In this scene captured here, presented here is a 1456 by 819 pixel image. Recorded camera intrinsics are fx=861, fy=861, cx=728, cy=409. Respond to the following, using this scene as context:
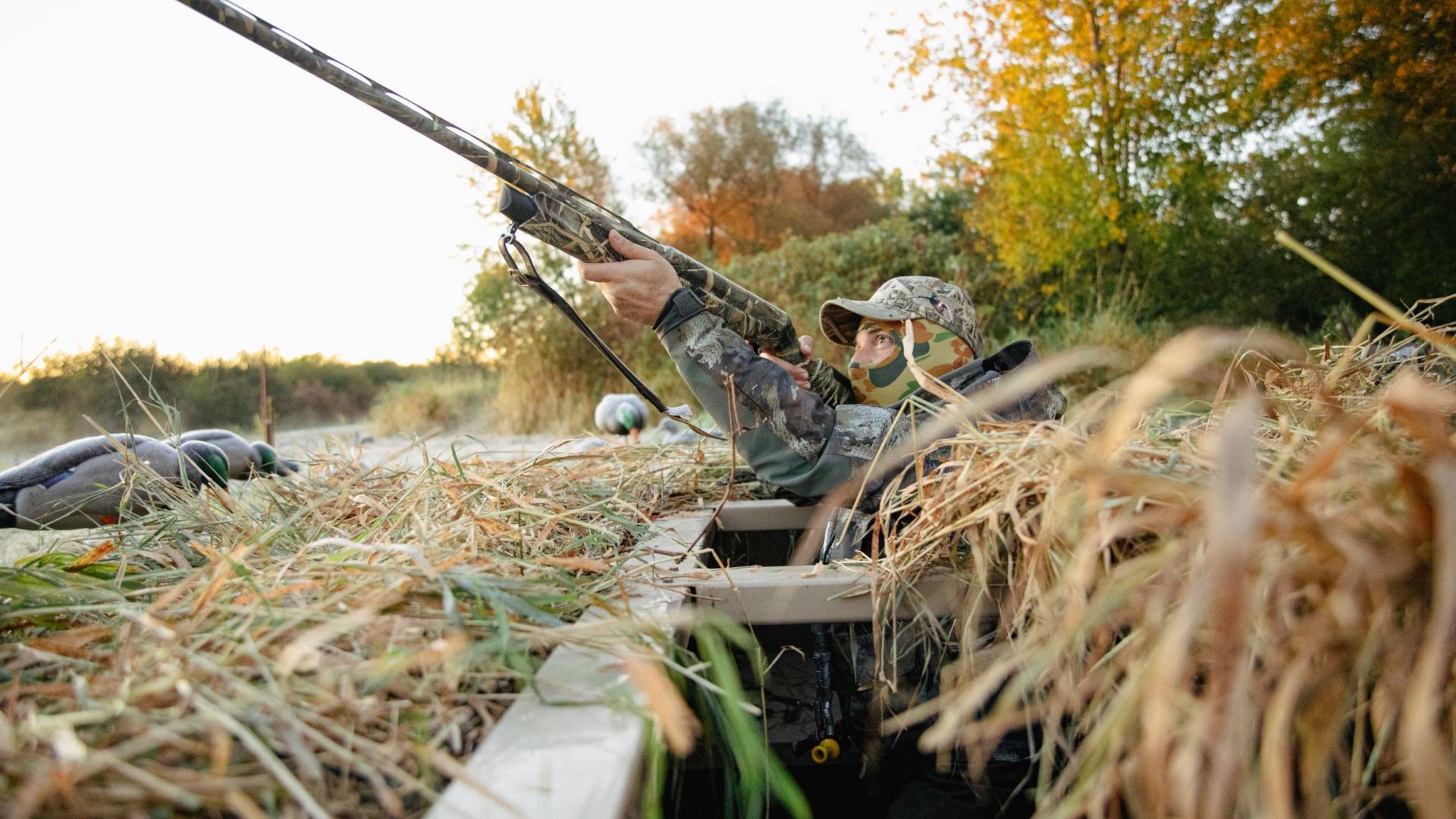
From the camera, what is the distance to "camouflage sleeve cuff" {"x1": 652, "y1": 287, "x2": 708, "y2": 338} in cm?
244

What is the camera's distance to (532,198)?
2459 millimetres

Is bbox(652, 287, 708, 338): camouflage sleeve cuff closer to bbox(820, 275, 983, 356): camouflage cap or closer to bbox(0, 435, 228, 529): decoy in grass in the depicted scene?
bbox(820, 275, 983, 356): camouflage cap

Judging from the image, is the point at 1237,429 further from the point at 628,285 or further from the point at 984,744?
the point at 628,285

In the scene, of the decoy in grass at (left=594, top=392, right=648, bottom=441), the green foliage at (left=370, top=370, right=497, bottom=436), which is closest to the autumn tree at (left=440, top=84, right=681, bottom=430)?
the green foliage at (left=370, top=370, right=497, bottom=436)

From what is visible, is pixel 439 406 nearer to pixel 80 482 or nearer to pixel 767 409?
pixel 80 482

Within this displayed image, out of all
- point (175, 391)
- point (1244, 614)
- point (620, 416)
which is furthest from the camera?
point (175, 391)

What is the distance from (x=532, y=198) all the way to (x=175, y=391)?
631 centimetres

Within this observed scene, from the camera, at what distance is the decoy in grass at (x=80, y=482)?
2254mm

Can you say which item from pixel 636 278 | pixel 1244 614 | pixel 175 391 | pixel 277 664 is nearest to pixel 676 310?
pixel 636 278

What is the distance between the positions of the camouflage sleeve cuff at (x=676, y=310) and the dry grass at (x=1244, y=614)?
135cm

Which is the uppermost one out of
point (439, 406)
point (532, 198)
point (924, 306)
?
point (532, 198)

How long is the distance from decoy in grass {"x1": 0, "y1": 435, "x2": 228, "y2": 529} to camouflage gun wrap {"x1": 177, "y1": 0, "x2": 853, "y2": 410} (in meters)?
1.06

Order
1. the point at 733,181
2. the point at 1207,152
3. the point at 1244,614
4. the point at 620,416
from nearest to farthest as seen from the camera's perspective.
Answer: the point at 1244,614 → the point at 620,416 → the point at 1207,152 → the point at 733,181

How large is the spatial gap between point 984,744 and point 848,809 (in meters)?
1.48
